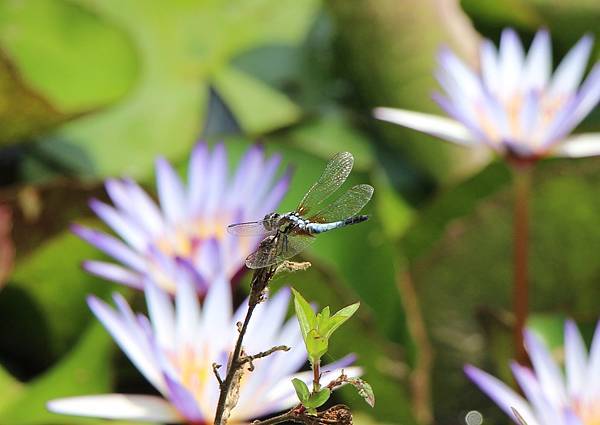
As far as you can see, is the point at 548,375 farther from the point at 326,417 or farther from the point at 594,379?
the point at 326,417

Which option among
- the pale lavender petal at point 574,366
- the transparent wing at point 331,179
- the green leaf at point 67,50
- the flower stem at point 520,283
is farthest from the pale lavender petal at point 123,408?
the green leaf at point 67,50

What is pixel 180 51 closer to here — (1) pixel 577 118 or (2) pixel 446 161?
(2) pixel 446 161

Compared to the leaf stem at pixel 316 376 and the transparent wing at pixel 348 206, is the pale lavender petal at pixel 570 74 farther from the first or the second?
the leaf stem at pixel 316 376

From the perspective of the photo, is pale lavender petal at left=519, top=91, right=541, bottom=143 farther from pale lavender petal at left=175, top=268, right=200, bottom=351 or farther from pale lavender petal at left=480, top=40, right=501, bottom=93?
pale lavender petal at left=175, top=268, right=200, bottom=351

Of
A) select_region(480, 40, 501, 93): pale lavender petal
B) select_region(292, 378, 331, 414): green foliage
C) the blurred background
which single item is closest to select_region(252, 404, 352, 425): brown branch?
select_region(292, 378, 331, 414): green foliage

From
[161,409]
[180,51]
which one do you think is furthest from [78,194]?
[180,51]
